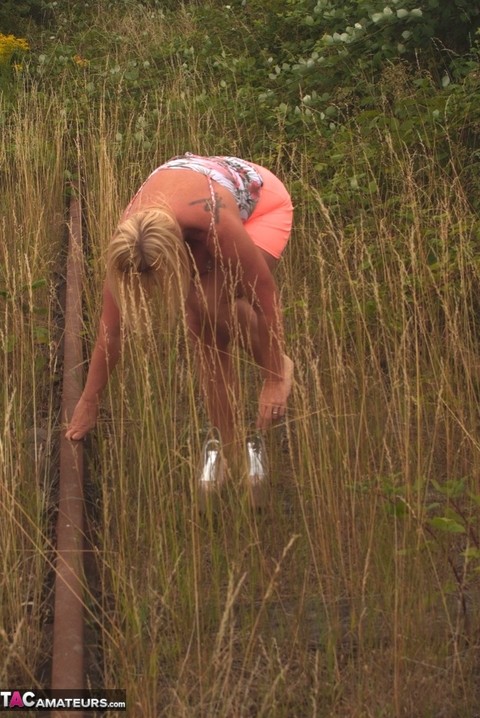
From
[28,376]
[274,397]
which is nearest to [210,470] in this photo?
[274,397]

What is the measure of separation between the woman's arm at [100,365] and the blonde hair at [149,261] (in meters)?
0.20

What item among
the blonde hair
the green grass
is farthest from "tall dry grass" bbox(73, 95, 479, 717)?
the blonde hair

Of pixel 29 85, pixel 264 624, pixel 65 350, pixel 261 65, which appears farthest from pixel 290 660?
pixel 29 85

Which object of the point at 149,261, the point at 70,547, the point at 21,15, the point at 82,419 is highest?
the point at 21,15

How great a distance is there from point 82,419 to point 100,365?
0.89 feet

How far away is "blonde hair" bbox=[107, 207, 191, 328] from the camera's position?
390 centimetres

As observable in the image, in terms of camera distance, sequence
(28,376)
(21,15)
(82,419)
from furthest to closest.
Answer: (21,15) < (28,376) < (82,419)

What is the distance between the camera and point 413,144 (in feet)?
23.3

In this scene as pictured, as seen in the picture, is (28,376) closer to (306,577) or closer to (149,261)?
(149,261)

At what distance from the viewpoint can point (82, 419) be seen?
4.55 meters

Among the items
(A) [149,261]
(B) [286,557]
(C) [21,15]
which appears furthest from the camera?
(C) [21,15]

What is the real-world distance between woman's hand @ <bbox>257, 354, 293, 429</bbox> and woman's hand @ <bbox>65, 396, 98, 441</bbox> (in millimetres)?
584

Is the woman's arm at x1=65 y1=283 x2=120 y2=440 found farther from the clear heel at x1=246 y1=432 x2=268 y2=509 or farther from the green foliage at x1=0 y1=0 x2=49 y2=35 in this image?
the green foliage at x1=0 y1=0 x2=49 y2=35

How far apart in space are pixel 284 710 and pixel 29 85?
8.51 m
